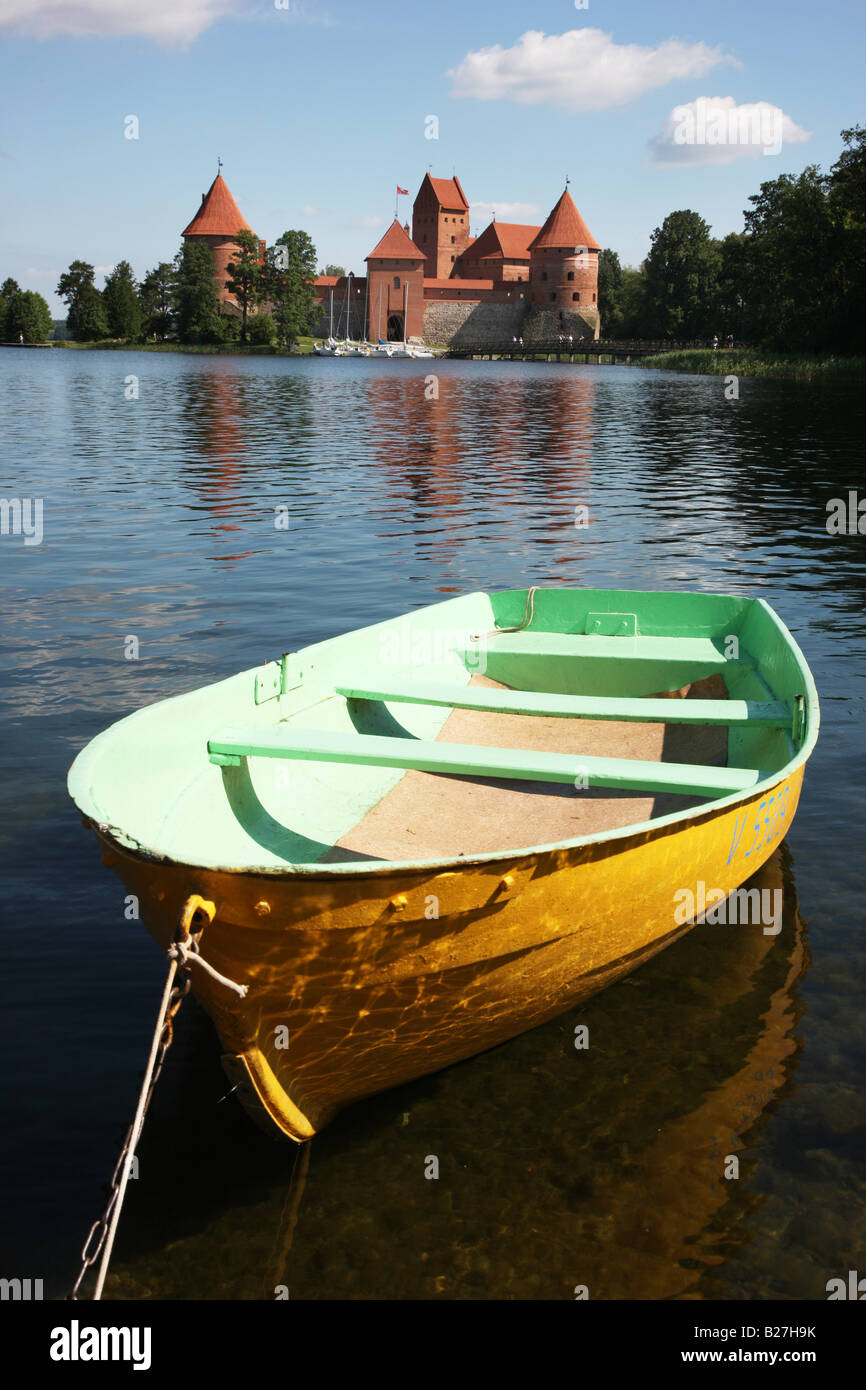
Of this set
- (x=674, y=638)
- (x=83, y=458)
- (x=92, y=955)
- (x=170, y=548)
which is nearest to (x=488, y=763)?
(x=92, y=955)

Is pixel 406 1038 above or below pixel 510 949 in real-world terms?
below

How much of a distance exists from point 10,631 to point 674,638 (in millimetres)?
5847

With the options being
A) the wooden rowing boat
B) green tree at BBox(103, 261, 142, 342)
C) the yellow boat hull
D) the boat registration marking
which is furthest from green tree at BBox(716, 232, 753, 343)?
the yellow boat hull

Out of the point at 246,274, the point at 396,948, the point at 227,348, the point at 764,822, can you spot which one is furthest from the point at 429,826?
the point at 246,274

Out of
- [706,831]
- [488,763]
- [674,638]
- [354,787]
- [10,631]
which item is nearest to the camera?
[706,831]

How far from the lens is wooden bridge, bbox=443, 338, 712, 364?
323 ft

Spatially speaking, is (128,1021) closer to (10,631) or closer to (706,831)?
(706,831)

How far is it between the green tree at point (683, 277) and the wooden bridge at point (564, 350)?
2.63 m

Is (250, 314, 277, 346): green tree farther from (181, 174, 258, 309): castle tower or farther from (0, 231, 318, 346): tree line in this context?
(181, 174, 258, 309): castle tower

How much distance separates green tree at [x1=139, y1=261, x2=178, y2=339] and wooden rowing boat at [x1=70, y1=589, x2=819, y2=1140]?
345 ft

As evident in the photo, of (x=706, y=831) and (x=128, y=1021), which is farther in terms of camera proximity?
(x=128, y=1021)

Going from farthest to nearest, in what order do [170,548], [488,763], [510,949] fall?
[170,548] < [488,763] < [510,949]

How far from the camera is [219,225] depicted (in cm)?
10562
